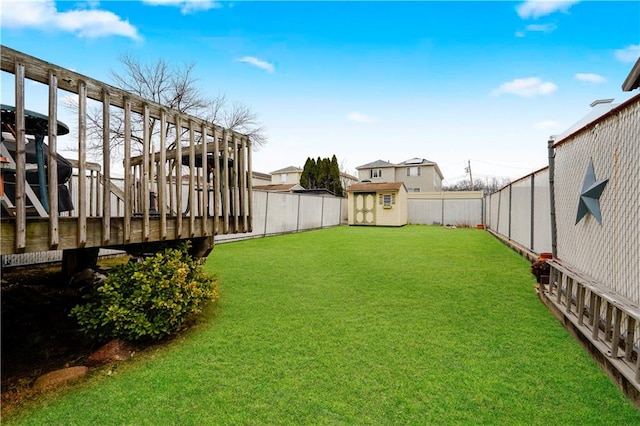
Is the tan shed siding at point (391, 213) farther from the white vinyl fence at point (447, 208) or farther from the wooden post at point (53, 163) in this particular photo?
the wooden post at point (53, 163)

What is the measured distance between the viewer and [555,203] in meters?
4.30

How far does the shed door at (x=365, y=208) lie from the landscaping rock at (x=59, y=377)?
614 inches

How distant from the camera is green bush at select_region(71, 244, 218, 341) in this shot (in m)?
2.75

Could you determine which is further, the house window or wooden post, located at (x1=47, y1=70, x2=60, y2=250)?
the house window

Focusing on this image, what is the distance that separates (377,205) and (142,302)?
50.1 ft

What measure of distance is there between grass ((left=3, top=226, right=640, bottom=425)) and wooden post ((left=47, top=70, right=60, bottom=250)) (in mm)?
1152

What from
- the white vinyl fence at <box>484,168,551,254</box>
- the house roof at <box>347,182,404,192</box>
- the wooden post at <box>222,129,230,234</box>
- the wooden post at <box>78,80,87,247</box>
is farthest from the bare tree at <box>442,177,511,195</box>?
the wooden post at <box>78,80,87,247</box>

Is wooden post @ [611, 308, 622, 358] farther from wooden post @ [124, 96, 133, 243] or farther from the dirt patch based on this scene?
the dirt patch

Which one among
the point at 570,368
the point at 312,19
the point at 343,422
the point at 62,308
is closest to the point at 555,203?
the point at 570,368

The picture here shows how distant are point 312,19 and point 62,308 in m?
8.84

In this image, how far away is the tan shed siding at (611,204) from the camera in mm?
2297

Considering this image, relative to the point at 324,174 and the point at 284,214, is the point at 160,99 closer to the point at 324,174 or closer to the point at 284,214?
the point at 284,214

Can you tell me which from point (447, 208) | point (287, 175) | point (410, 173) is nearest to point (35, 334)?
point (447, 208)

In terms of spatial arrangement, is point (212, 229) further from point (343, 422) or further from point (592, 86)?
point (592, 86)
